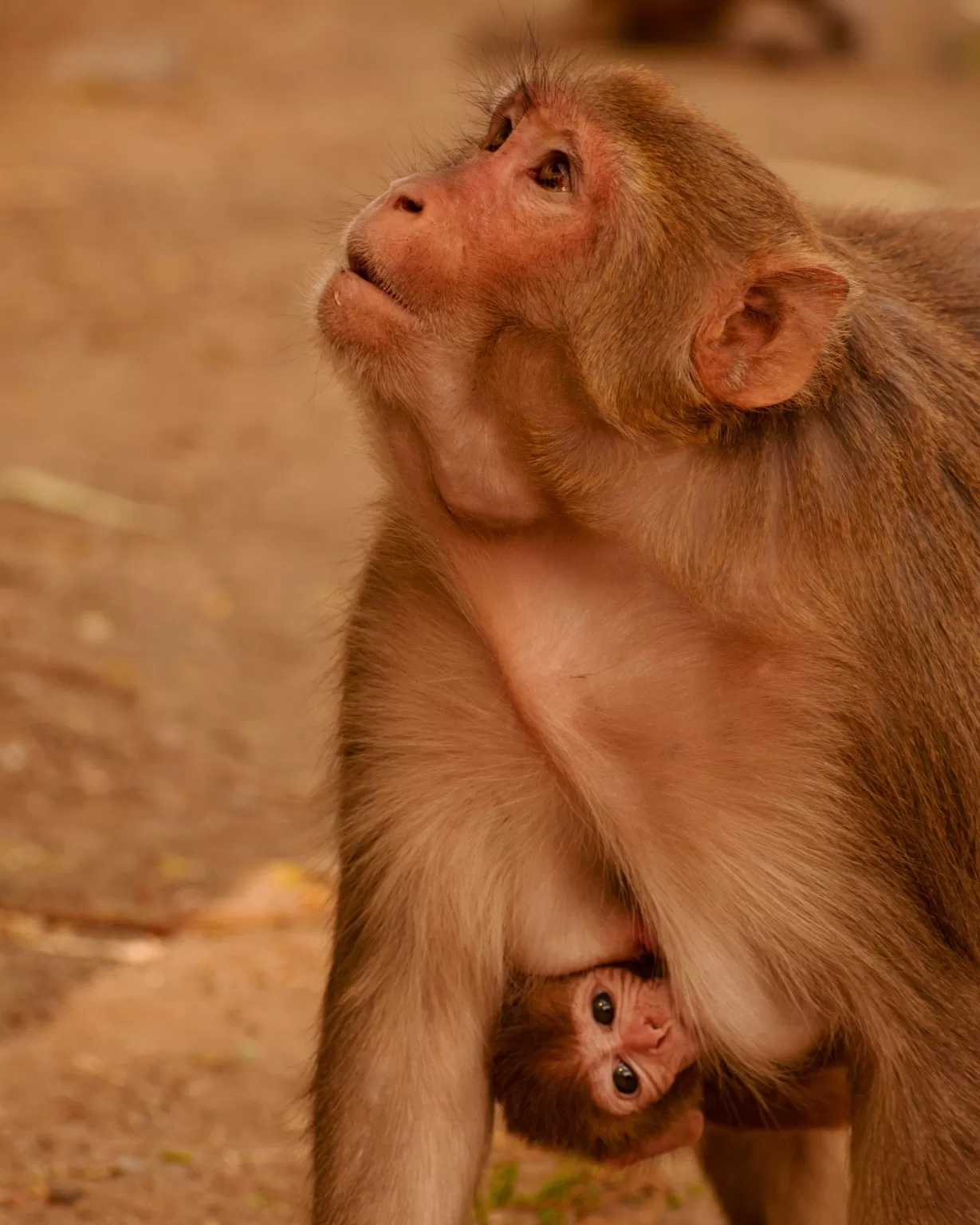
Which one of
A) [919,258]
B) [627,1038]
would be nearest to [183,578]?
[919,258]

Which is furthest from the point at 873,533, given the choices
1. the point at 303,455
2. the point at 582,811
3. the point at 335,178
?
the point at 335,178

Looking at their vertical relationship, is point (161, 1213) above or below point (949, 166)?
below

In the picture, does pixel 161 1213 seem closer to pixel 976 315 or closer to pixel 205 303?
pixel 976 315

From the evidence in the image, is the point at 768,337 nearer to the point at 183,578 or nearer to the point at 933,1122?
the point at 933,1122

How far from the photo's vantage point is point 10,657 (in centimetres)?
566

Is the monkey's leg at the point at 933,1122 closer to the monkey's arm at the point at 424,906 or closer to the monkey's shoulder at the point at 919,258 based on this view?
the monkey's arm at the point at 424,906

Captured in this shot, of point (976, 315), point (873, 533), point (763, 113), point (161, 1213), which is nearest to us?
point (873, 533)

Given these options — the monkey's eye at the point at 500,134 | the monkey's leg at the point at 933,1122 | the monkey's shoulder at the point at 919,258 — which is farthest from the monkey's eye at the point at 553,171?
the monkey's leg at the point at 933,1122

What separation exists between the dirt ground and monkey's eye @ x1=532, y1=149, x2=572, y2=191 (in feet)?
1.61

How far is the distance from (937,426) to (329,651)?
3688 mm

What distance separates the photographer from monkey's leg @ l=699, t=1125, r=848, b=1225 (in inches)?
138

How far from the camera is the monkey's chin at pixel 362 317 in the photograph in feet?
8.75

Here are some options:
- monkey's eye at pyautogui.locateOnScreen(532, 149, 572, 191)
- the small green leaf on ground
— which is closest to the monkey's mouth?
monkey's eye at pyautogui.locateOnScreen(532, 149, 572, 191)

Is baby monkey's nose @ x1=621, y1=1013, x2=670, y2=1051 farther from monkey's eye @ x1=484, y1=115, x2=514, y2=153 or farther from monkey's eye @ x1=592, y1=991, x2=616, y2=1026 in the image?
monkey's eye @ x1=484, y1=115, x2=514, y2=153
